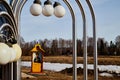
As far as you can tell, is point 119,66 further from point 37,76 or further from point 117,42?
point 37,76

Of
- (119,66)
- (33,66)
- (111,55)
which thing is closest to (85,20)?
(33,66)

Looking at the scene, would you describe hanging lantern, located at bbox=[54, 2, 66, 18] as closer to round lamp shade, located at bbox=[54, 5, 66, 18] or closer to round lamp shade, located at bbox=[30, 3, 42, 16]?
round lamp shade, located at bbox=[54, 5, 66, 18]

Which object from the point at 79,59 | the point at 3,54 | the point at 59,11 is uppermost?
the point at 59,11

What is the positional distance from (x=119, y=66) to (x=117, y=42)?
455cm

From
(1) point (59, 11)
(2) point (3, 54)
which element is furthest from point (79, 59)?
(2) point (3, 54)

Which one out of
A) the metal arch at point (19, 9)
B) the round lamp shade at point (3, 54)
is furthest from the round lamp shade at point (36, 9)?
the round lamp shade at point (3, 54)

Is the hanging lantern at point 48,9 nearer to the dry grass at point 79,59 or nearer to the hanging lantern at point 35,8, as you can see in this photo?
the hanging lantern at point 35,8

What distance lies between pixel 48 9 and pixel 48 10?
0.02 meters

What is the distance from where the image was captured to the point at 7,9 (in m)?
4.05

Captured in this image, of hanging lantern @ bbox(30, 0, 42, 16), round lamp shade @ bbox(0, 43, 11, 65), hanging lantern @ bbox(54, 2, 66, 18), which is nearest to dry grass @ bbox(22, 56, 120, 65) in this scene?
hanging lantern @ bbox(54, 2, 66, 18)

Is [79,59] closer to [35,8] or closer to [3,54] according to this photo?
[35,8]

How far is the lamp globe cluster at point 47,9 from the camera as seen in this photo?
14.4ft

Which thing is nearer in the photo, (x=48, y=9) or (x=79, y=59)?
(x=48, y=9)

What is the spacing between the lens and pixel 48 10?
4430 mm
